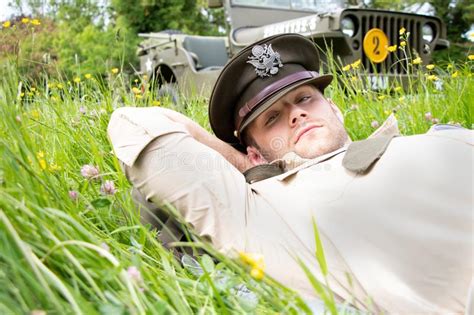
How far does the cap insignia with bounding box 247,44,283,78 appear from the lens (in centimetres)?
185

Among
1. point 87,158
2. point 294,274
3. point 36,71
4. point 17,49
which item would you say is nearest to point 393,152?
point 294,274

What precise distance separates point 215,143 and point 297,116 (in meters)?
0.29

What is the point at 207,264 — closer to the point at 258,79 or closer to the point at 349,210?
the point at 349,210

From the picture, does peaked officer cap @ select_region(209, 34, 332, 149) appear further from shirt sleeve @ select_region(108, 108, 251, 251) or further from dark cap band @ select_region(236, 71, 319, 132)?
shirt sleeve @ select_region(108, 108, 251, 251)

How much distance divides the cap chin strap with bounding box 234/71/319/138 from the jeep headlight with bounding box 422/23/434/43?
3531mm

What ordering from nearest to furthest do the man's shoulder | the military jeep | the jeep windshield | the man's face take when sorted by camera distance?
1. the man's shoulder
2. the man's face
3. the military jeep
4. the jeep windshield

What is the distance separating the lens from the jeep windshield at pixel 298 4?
574 cm

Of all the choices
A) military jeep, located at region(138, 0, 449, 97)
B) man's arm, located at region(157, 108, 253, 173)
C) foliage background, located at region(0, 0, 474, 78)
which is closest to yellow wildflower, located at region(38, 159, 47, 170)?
man's arm, located at region(157, 108, 253, 173)

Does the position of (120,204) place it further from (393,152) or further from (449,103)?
(449,103)

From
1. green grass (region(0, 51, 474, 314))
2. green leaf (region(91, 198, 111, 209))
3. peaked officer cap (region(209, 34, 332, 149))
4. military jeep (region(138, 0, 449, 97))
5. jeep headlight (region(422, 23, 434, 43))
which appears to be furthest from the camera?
jeep headlight (region(422, 23, 434, 43))

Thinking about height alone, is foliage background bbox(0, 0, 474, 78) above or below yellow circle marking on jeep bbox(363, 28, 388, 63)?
below

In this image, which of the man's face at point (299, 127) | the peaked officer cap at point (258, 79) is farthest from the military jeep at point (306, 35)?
the man's face at point (299, 127)

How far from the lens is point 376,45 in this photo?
4555 millimetres

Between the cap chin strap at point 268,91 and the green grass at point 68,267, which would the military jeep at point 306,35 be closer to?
the cap chin strap at point 268,91
